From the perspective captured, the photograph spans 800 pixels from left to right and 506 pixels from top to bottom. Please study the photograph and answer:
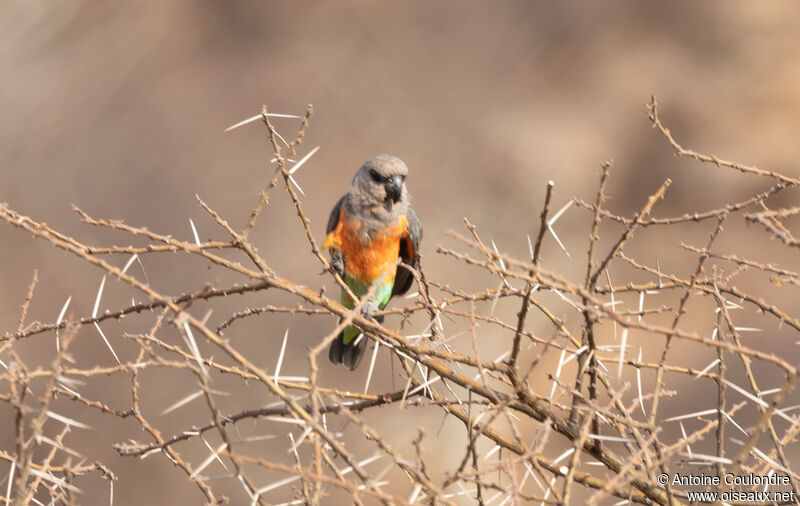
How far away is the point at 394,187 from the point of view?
→ 10.9 ft

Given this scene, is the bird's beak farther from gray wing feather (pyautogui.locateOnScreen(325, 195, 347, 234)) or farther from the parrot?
gray wing feather (pyautogui.locateOnScreen(325, 195, 347, 234))

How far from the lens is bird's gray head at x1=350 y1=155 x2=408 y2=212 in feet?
11.0

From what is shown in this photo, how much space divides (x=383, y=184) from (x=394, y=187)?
0.21ft

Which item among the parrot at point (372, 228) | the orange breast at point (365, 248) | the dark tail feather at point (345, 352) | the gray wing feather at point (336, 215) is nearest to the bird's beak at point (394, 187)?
the parrot at point (372, 228)

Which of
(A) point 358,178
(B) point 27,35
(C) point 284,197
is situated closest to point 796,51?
(C) point 284,197

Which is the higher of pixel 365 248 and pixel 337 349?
pixel 365 248

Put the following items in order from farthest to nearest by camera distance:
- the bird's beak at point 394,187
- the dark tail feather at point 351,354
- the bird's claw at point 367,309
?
the dark tail feather at point 351,354, the bird's beak at point 394,187, the bird's claw at point 367,309

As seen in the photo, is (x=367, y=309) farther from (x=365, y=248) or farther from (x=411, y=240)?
(x=411, y=240)

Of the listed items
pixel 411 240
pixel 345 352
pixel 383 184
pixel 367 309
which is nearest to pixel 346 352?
pixel 345 352

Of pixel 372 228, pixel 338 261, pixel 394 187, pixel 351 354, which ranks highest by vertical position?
pixel 394 187

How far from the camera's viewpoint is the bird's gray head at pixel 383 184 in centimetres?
336

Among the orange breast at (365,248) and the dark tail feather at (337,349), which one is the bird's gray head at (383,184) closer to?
the orange breast at (365,248)

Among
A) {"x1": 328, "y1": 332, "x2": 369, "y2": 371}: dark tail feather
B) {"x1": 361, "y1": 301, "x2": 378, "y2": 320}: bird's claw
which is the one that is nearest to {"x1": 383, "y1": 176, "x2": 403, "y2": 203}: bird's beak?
{"x1": 361, "y1": 301, "x2": 378, "y2": 320}: bird's claw

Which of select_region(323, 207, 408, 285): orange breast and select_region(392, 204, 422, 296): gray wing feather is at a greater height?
select_region(392, 204, 422, 296): gray wing feather
